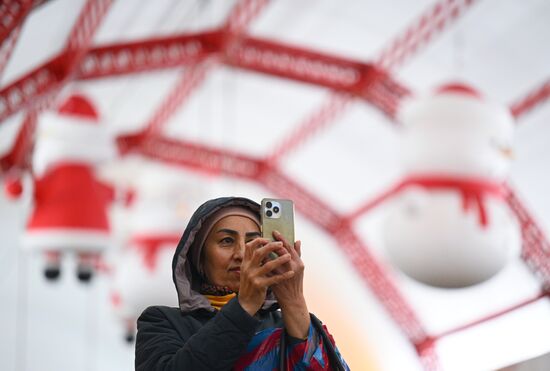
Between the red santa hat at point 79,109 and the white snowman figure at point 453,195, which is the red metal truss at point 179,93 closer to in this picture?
the red santa hat at point 79,109

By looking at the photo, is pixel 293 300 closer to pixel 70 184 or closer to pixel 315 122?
pixel 70 184

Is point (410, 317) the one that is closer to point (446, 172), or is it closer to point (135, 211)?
point (135, 211)

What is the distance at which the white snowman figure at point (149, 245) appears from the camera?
8648 millimetres

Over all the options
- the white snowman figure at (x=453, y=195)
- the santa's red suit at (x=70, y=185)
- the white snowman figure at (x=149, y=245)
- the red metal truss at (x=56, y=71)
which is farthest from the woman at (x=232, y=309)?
the red metal truss at (x=56, y=71)

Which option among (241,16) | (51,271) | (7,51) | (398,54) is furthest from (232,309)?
(398,54)

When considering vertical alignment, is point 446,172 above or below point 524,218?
below

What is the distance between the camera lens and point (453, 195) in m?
6.06

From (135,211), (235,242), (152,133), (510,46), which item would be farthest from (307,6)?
(235,242)

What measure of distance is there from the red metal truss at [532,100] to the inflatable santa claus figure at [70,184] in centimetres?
612

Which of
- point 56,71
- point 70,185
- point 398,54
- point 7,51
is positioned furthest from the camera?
point 398,54

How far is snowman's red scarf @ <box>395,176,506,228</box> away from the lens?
5.95 metres

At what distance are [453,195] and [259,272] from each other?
4.22m

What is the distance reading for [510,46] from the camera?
12.2 m

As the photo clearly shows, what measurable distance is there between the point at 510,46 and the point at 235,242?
10.5 metres
